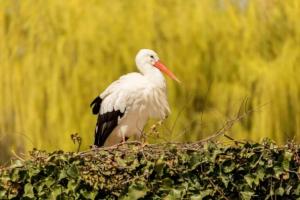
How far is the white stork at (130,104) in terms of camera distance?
8688 millimetres

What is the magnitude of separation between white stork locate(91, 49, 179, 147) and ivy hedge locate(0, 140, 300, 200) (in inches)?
151

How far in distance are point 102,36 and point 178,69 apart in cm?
95

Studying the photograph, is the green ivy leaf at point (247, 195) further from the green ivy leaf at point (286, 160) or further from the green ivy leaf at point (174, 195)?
the green ivy leaf at point (174, 195)

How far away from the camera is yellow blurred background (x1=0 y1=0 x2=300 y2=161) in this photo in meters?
10.9

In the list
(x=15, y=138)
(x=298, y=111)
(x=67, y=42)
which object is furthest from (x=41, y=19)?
(x=298, y=111)

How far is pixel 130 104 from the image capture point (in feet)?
28.7

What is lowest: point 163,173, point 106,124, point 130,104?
point 163,173

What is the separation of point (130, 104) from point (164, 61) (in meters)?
2.38

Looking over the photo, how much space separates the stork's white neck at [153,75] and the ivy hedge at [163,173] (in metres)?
4.05

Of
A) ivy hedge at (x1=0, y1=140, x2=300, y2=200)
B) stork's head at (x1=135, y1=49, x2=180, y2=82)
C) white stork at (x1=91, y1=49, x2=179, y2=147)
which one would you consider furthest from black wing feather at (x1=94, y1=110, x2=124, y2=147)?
ivy hedge at (x1=0, y1=140, x2=300, y2=200)

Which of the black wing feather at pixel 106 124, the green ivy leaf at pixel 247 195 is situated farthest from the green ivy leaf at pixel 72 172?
the black wing feather at pixel 106 124

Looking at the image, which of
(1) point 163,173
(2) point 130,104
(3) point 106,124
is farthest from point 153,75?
(1) point 163,173

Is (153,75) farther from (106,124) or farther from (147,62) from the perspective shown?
(106,124)

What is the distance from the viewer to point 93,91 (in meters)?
11.1
